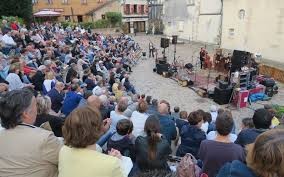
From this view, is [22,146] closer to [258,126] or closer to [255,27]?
[258,126]

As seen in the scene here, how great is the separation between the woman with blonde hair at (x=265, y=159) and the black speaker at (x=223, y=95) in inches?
482

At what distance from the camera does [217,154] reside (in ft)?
11.3

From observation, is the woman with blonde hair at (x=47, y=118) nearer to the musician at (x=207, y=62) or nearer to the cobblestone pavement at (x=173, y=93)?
the cobblestone pavement at (x=173, y=93)

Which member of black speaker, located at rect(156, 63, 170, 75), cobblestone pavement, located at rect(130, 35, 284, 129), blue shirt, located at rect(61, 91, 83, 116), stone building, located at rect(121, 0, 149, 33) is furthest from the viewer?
stone building, located at rect(121, 0, 149, 33)

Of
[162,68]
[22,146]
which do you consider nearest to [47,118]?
[22,146]

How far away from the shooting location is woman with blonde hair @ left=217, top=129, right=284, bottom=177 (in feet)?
6.26

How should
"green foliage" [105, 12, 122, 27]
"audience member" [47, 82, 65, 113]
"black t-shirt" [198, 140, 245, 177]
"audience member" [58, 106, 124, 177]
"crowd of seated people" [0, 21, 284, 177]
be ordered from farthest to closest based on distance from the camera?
"green foliage" [105, 12, 122, 27] → "audience member" [47, 82, 65, 113] → "black t-shirt" [198, 140, 245, 177] → "audience member" [58, 106, 124, 177] → "crowd of seated people" [0, 21, 284, 177]

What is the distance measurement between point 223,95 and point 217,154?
36.0 feet

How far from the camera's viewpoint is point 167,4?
1543 inches

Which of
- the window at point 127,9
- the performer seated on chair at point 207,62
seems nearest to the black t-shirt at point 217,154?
the performer seated on chair at point 207,62

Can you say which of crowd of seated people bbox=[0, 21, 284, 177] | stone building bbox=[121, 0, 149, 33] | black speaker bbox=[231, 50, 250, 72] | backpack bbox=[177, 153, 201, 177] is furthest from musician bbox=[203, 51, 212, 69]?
stone building bbox=[121, 0, 149, 33]

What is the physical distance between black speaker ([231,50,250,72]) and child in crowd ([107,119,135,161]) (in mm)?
13738

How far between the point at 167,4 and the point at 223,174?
3880cm

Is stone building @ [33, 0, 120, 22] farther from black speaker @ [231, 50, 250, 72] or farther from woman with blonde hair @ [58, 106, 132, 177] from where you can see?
woman with blonde hair @ [58, 106, 132, 177]
